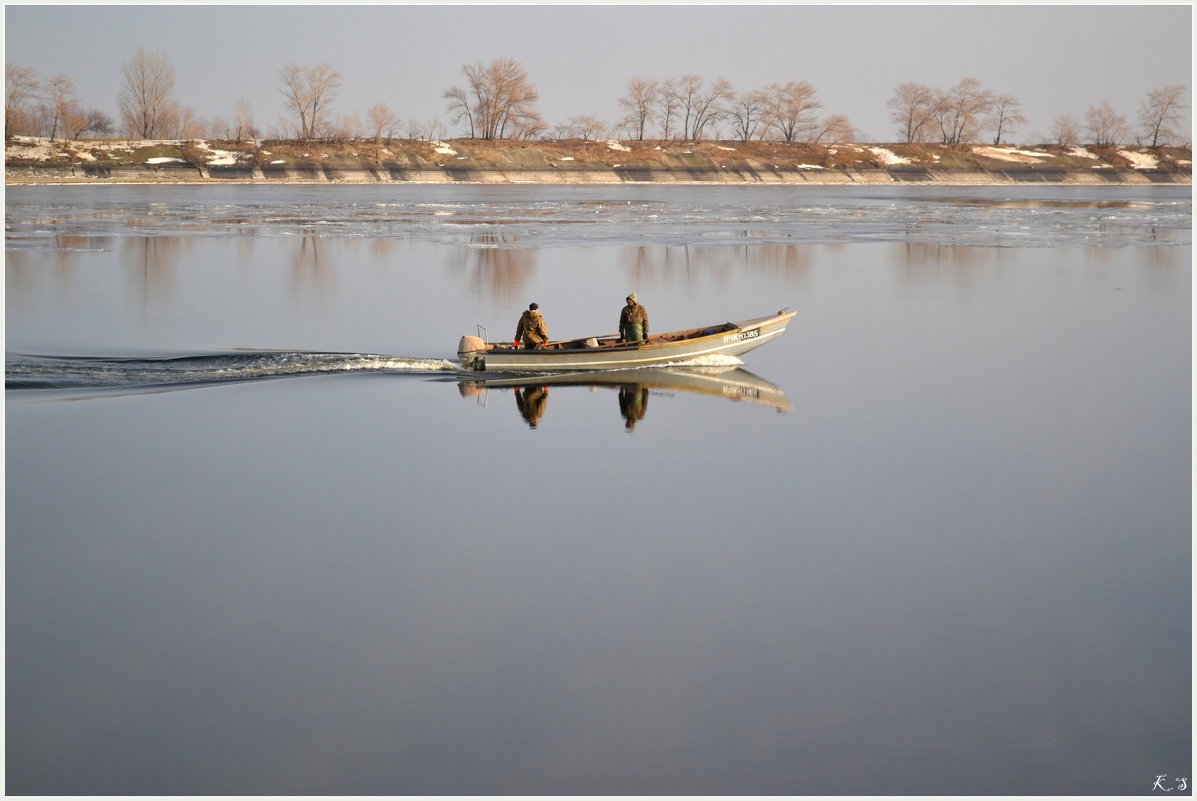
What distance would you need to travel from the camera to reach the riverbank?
108 meters

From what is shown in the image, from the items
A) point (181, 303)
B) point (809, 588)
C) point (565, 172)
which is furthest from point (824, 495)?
point (565, 172)

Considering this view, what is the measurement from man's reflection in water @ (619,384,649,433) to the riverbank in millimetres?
91131

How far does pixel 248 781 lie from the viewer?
8.85 m

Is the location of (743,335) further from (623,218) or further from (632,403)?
(623,218)

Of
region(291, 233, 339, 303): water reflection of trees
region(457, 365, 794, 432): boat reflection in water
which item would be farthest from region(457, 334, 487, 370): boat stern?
region(291, 233, 339, 303): water reflection of trees

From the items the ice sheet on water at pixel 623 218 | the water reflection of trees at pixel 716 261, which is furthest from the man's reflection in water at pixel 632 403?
the ice sheet on water at pixel 623 218

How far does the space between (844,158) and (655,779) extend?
441 feet

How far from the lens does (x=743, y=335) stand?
24.7 m

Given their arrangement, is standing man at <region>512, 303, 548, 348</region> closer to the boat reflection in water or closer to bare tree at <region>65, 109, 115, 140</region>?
the boat reflection in water

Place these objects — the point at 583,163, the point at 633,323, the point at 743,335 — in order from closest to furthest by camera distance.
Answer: the point at 633,323
the point at 743,335
the point at 583,163

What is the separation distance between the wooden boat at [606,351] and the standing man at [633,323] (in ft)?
0.70

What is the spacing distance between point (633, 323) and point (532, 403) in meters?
2.98

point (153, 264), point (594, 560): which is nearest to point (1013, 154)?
point (153, 264)

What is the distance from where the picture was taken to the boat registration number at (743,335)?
80.4ft
